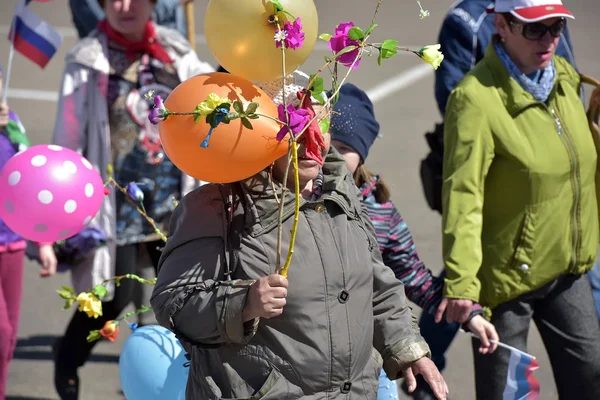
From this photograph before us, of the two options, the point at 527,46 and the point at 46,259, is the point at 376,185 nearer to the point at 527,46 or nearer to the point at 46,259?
the point at 527,46

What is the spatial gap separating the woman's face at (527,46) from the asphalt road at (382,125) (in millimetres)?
2094

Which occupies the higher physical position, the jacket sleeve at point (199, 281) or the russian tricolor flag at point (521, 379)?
the jacket sleeve at point (199, 281)

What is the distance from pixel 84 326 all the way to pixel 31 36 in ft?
5.19

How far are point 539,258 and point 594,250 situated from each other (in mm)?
316

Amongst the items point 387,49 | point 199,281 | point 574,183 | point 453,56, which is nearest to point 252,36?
point 387,49

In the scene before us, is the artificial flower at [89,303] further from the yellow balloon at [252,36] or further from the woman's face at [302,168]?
the yellow balloon at [252,36]

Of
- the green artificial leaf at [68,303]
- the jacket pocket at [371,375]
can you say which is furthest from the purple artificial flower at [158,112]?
the green artificial leaf at [68,303]

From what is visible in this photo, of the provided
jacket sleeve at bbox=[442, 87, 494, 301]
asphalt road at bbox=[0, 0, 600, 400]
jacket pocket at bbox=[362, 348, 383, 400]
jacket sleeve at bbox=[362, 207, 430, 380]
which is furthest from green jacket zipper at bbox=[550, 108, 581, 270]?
asphalt road at bbox=[0, 0, 600, 400]

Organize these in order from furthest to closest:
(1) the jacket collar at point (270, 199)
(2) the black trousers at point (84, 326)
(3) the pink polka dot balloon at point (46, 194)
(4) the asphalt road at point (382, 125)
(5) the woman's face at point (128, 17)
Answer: (4) the asphalt road at point (382, 125), (5) the woman's face at point (128, 17), (2) the black trousers at point (84, 326), (3) the pink polka dot balloon at point (46, 194), (1) the jacket collar at point (270, 199)

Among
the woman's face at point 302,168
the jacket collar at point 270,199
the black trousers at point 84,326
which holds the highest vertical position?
the woman's face at point 302,168

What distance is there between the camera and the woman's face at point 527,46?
14.5 ft

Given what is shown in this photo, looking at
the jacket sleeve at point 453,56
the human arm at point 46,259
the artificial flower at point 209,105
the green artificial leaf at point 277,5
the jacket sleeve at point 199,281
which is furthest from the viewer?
the human arm at point 46,259

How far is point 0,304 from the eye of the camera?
502 cm

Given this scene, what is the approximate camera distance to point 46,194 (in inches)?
148
